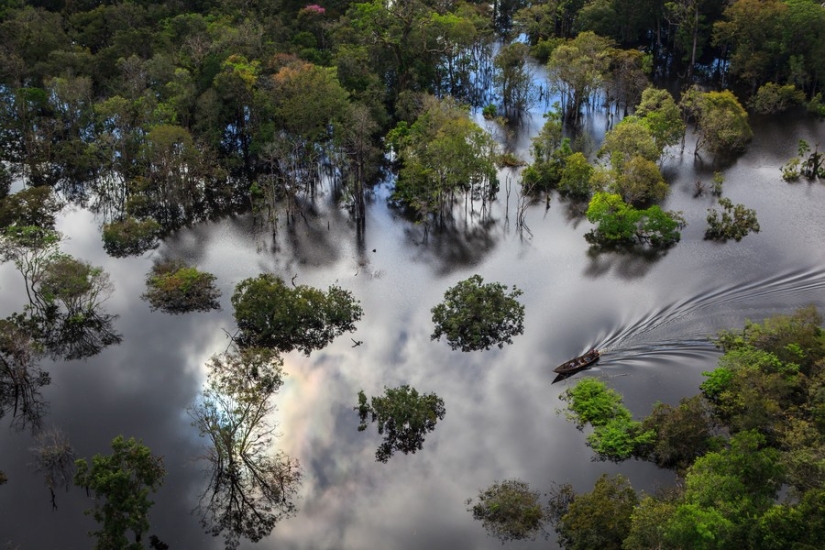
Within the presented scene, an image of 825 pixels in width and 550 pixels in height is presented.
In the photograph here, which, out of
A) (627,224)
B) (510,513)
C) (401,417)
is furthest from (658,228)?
(510,513)

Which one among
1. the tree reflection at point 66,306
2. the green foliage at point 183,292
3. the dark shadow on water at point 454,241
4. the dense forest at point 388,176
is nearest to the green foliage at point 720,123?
the dense forest at point 388,176

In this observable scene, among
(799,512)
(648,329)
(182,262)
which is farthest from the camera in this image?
(182,262)

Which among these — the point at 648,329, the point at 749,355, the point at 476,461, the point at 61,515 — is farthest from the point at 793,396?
the point at 61,515

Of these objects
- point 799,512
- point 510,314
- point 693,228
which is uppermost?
point 693,228

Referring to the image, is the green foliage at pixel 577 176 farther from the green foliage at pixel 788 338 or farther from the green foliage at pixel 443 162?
the green foliage at pixel 788 338

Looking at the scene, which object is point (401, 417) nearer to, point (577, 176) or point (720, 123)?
point (577, 176)

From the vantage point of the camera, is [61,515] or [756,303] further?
[756,303]

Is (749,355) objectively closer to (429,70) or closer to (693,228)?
(693,228)
